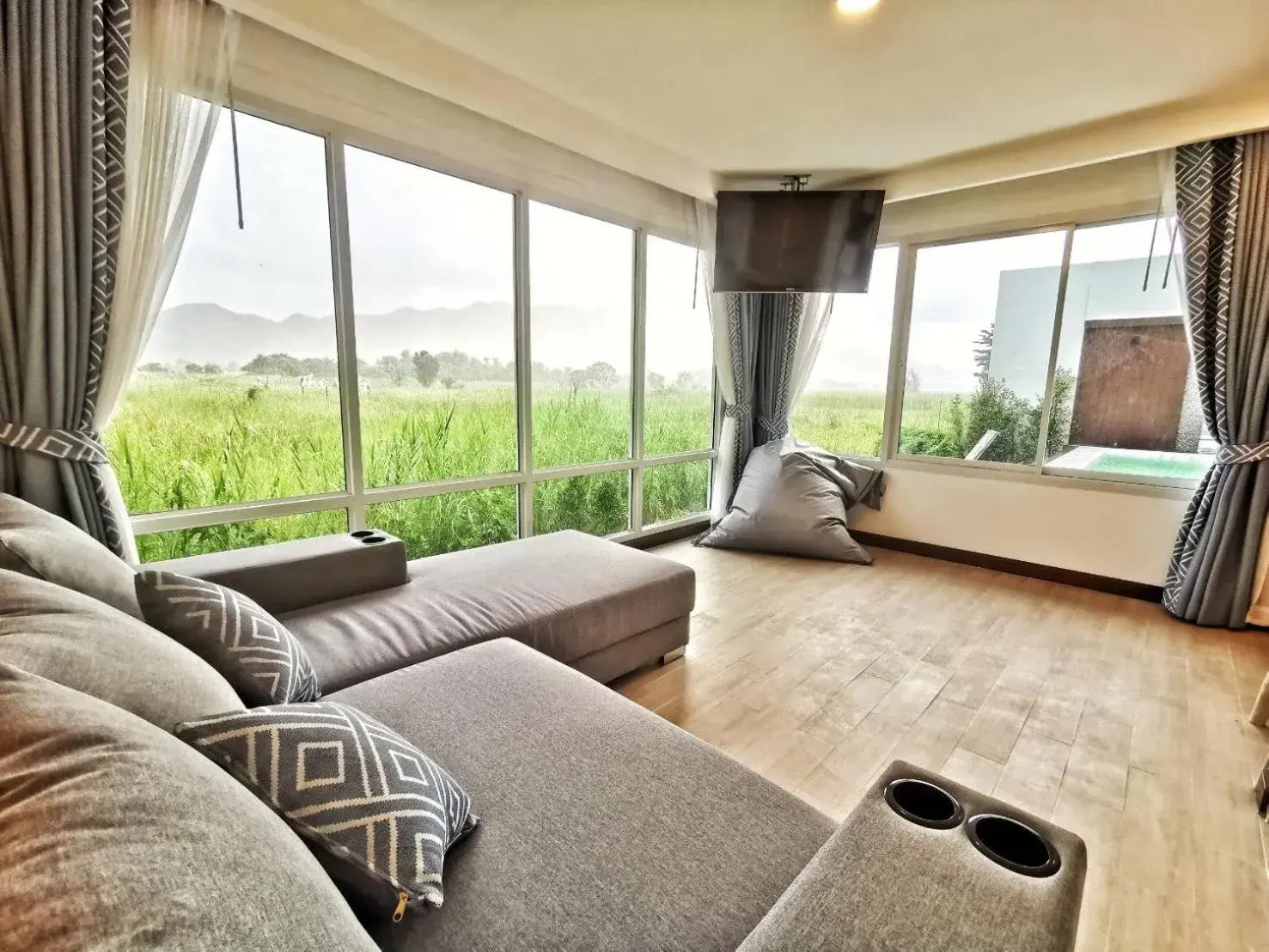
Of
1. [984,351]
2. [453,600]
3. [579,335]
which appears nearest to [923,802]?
[453,600]

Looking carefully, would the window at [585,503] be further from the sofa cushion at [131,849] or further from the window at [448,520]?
the sofa cushion at [131,849]

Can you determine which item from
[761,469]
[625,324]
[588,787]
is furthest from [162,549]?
[761,469]

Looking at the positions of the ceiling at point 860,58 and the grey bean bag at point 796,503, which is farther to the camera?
the grey bean bag at point 796,503

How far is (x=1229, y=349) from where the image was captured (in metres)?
2.81

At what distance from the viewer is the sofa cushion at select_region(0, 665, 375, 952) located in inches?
16.4

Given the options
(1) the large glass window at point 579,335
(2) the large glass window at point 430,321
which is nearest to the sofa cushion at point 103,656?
(2) the large glass window at point 430,321

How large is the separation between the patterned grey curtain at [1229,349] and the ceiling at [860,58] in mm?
607

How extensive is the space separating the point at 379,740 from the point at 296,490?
1.94 metres

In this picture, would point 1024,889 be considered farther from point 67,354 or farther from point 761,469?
point 761,469

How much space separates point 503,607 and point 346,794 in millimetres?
1095

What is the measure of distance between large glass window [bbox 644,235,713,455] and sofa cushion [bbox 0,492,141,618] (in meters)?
3.06

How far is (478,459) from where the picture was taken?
315cm

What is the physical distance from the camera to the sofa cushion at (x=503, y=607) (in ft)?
5.34

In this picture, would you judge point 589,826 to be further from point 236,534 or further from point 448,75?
point 448,75
